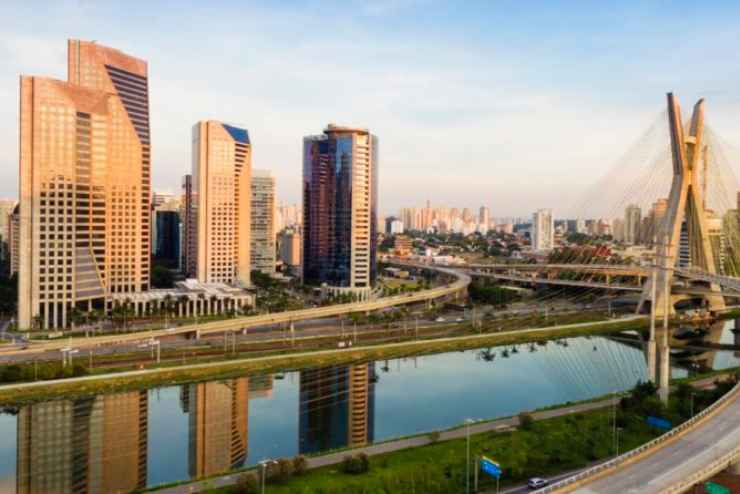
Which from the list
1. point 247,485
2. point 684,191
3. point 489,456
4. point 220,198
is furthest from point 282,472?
point 220,198

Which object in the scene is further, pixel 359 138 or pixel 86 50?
pixel 359 138

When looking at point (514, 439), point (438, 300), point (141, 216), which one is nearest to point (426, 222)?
point (438, 300)

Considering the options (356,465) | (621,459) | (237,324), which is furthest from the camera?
(237,324)

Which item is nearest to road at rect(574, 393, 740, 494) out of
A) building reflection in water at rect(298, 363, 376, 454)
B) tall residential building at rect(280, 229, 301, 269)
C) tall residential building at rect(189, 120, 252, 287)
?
building reflection in water at rect(298, 363, 376, 454)

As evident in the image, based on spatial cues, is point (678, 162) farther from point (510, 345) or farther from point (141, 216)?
point (141, 216)

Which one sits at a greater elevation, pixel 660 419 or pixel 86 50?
pixel 86 50

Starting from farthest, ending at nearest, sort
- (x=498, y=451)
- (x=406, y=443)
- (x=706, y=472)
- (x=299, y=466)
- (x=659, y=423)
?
(x=659, y=423) < (x=406, y=443) < (x=498, y=451) < (x=299, y=466) < (x=706, y=472)

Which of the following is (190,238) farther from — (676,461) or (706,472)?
(706,472)

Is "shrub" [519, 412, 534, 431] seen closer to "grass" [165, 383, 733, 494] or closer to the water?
"grass" [165, 383, 733, 494]
